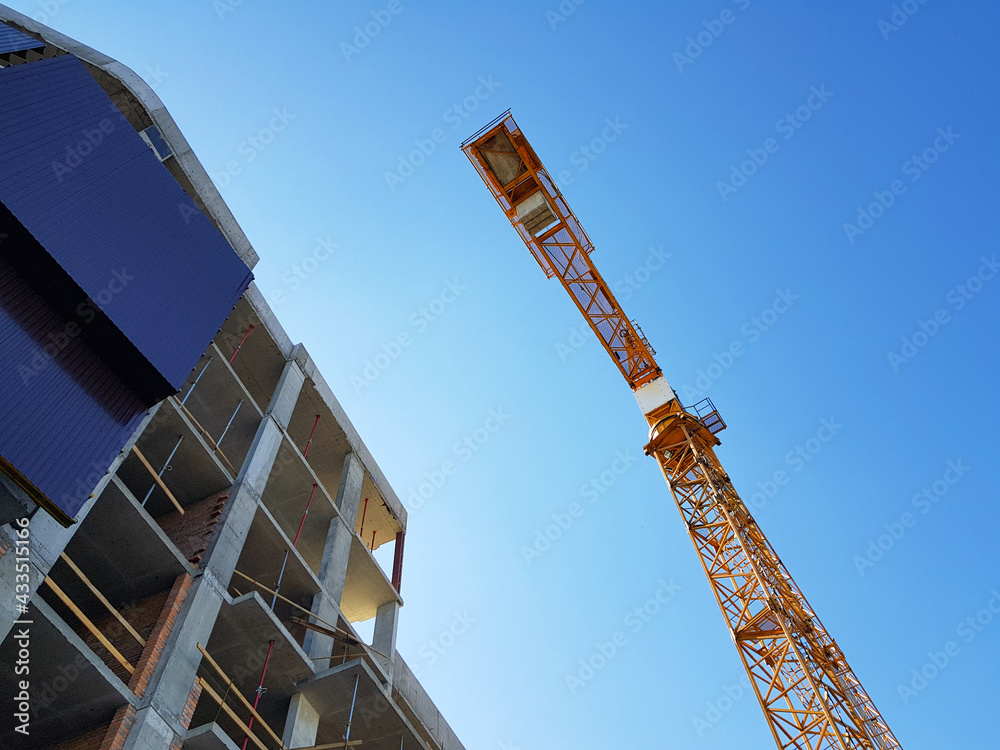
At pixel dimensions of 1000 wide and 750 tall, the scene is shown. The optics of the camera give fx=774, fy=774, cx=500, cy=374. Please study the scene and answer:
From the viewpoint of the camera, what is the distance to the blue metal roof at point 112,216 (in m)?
10.3

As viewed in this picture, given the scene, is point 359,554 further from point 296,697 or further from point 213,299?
point 213,299

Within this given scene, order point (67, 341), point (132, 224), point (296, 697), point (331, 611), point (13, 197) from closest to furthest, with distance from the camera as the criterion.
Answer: point (13, 197) → point (67, 341) → point (132, 224) → point (296, 697) → point (331, 611)

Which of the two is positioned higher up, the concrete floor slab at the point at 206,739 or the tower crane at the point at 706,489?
the tower crane at the point at 706,489

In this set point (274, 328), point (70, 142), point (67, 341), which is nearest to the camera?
point (67, 341)

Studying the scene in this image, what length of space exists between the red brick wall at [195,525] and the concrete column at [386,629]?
5.66 m

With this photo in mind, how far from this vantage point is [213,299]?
13547 millimetres

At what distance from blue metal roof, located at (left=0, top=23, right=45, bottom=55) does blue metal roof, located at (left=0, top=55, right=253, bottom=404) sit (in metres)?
1.03

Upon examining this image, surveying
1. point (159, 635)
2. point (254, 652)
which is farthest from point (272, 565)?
point (159, 635)

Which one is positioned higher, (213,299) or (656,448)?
(656,448)

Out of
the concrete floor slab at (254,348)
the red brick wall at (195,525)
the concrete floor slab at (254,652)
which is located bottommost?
the concrete floor slab at (254,652)

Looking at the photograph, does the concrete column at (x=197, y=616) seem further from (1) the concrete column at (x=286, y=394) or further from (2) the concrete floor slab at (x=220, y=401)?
(2) the concrete floor slab at (x=220, y=401)

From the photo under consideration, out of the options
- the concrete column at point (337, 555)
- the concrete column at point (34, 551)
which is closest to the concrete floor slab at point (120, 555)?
the concrete column at point (34, 551)

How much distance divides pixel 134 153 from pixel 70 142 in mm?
1571

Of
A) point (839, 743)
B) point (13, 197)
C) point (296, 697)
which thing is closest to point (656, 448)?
point (839, 743)
